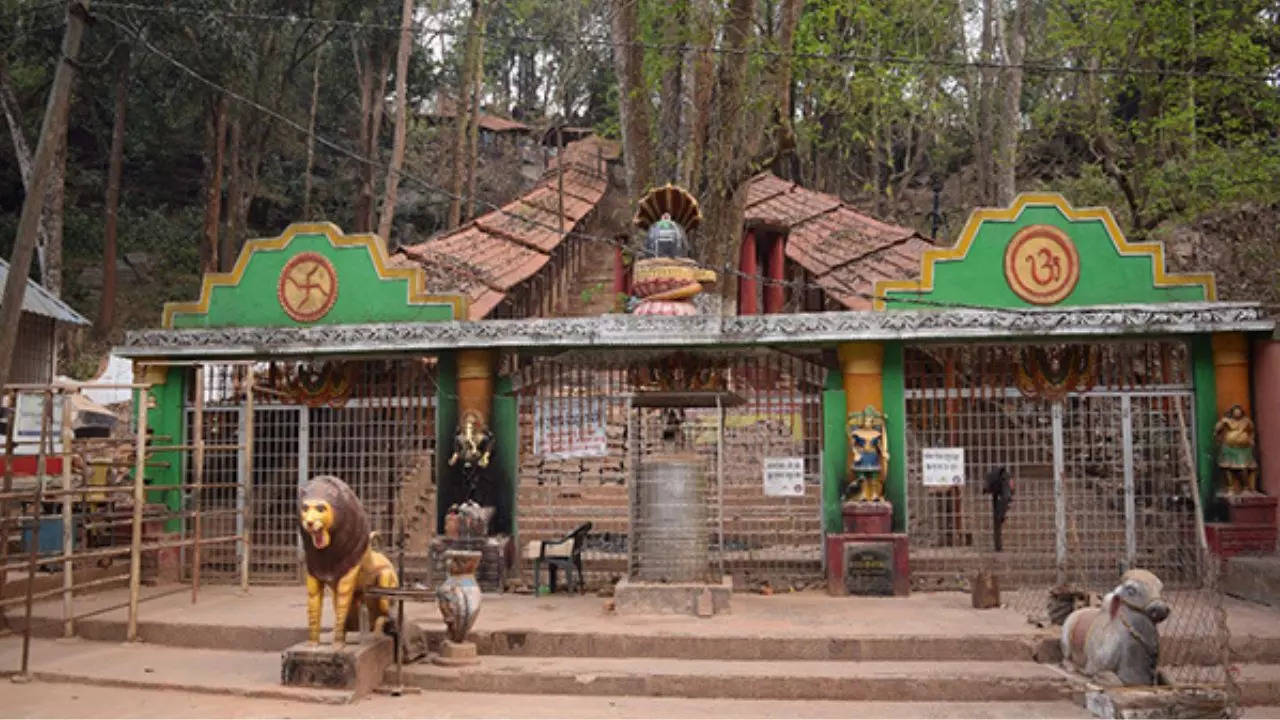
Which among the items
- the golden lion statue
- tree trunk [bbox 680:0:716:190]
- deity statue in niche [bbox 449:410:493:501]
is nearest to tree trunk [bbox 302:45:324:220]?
tree trunk [bbox 680:0:716:190]

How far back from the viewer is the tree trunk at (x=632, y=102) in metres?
15.6

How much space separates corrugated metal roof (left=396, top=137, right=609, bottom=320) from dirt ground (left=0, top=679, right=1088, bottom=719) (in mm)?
9881

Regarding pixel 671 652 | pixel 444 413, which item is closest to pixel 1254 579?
pixel 671 652

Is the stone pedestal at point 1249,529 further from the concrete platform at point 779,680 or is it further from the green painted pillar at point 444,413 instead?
the green painted pillar at point 444,413

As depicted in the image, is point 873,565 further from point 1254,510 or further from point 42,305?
point 42,305

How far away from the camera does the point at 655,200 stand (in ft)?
45.1

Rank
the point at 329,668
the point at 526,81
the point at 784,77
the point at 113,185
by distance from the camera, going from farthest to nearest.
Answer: the point at 526,81 < the point at 113,185 < the point at 784,77 < the point at 329,668

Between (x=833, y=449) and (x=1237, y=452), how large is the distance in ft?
15.0

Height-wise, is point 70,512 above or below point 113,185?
below

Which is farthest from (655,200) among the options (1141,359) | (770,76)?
(1141,359)

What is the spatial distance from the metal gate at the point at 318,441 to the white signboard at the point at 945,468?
6.19m

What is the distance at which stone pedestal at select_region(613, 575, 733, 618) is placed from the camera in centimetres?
1082

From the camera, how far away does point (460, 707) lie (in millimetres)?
8375

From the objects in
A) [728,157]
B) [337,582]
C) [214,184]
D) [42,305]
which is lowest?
[337,582]
